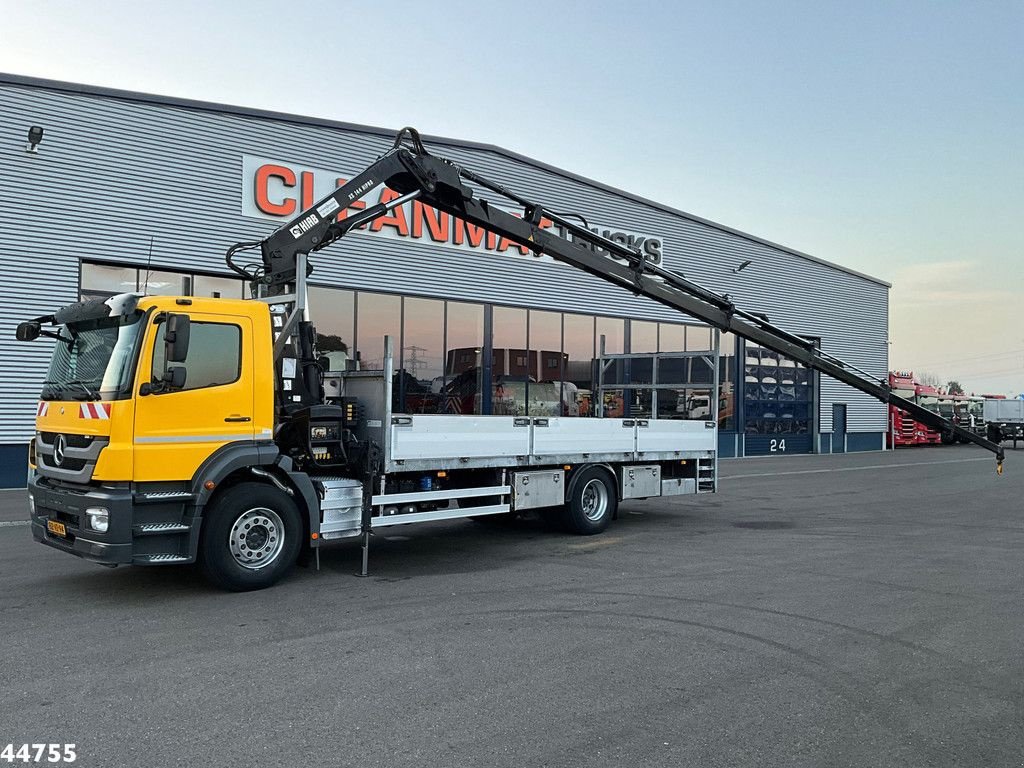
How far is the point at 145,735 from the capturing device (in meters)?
4.35

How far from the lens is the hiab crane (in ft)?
23.4

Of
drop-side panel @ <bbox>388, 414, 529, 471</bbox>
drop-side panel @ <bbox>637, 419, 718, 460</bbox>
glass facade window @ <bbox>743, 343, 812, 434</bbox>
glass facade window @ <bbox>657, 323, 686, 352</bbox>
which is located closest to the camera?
drop-side panel @ <bbox>388, 414, 529, 471</bbox>

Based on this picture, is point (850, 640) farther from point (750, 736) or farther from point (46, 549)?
point (46, 549)

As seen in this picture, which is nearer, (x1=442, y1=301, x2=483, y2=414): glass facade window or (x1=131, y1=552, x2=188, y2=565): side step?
(x1=131, y1=552, x2=188, y2=565): side step

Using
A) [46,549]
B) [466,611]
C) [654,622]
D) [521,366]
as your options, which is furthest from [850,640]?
[521,366]

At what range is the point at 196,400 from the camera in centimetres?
744

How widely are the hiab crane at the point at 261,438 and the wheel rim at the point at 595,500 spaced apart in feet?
0.66

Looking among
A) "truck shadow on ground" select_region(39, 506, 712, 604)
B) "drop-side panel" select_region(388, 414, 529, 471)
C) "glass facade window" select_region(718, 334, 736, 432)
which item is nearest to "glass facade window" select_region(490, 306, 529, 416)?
"glass facade window" select_region(718, 334, 736, 432)

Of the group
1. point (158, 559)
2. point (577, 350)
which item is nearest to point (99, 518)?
point (158, 559)

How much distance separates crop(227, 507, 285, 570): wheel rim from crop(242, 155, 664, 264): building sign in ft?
34.8

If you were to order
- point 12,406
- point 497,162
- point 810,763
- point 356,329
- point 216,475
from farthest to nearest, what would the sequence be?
1. point 497,162
2. point 356,329
3. point 12,406
4. point 216,475
5. point 810,763

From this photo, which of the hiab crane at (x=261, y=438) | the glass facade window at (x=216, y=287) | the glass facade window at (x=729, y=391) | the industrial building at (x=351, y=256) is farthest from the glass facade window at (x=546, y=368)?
the hiab crane at (x=261, y=438)

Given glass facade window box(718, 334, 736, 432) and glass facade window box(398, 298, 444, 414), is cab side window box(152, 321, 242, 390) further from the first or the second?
glass facade window box(718, 334, 736, 432)

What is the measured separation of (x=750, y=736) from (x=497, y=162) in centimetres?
2175
